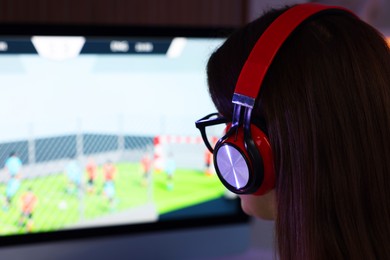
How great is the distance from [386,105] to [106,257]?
0.65m

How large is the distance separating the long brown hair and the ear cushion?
0.03 ft

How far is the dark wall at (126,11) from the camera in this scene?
105cm

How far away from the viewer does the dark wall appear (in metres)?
1.05

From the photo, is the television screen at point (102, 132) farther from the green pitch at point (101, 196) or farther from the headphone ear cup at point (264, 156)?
the headphone ear cup at point (264, 156)

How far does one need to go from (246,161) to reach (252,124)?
0.12ft

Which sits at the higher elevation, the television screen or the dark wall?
the dark wall

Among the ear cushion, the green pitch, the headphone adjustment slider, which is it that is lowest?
the green pitch

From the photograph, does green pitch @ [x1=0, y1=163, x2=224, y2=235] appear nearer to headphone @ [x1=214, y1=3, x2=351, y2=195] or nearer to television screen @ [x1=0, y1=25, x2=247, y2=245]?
television screen @ [x1=0, y1=25, x2=247, y2=245]

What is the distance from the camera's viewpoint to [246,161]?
1.81 ft

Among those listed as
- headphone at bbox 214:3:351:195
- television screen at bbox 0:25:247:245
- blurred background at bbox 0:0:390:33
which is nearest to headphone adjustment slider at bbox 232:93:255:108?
headphone at bbox 214:3:351:195

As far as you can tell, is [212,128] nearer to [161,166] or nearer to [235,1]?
[161,166]

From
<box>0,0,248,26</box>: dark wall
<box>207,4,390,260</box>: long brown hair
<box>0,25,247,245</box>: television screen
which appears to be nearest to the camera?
<box>207,4,390,260</box>: long brown hair

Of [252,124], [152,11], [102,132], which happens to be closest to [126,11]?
[152,11]

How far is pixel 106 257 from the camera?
3.35 ft
